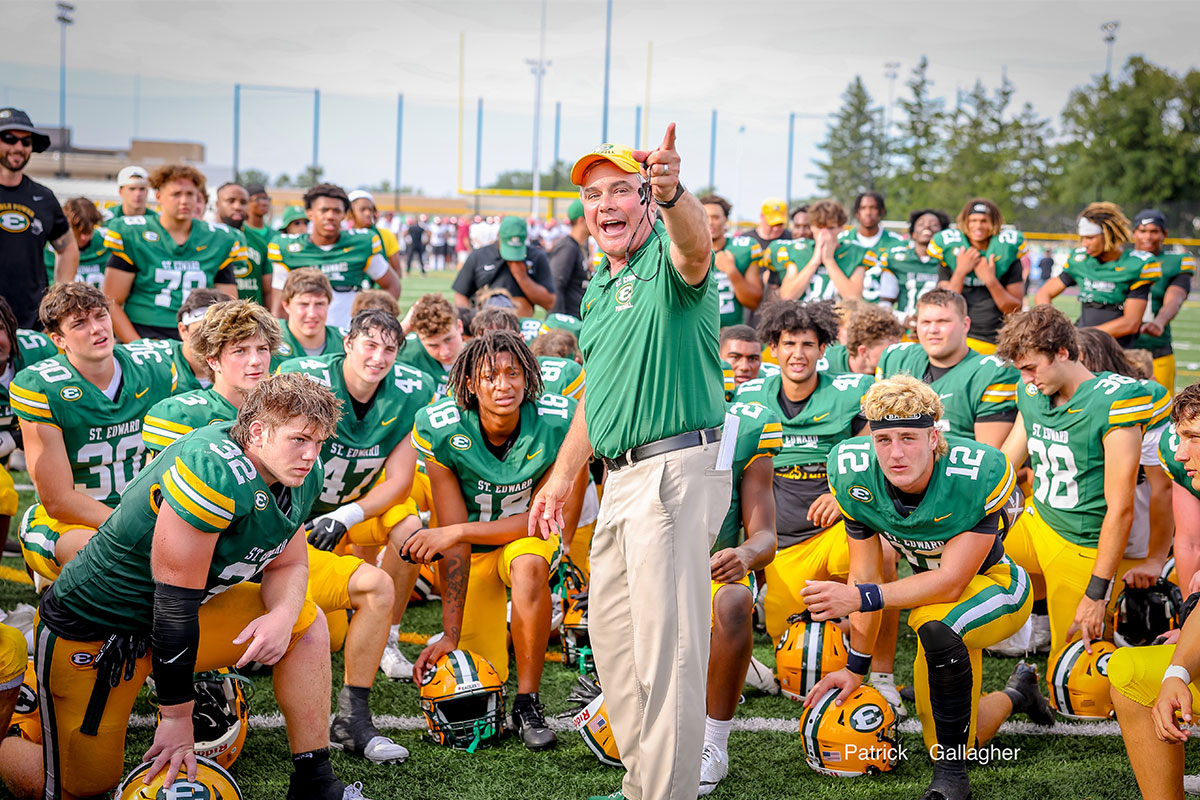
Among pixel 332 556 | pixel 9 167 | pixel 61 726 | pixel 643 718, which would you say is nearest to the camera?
pixel 643 718

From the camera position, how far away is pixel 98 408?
449 centimetres

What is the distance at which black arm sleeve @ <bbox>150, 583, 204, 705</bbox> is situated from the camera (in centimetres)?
301

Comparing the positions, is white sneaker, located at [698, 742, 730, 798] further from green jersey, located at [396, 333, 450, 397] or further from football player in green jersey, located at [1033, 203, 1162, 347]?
football player in green jersey, located at [1033, 203, 1162, 347]

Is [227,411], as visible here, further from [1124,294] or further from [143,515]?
[1124,294]

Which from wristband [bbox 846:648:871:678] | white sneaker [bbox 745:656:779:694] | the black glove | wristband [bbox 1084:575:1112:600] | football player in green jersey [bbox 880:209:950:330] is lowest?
white sneaker [bbox 745:656:779:694]

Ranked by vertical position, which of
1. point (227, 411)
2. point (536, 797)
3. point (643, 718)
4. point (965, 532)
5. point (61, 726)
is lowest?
point (536, 797)

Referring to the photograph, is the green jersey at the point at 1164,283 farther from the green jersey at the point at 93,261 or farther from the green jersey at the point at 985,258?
the green jersey at the point at 93,261

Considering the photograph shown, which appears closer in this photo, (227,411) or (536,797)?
(536,797)

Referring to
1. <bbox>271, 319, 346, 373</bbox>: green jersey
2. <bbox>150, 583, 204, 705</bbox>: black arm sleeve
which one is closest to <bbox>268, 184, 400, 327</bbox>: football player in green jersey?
<bbox>271, 319, 346, 373</bbox>: green jersey

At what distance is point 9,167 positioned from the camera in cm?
624

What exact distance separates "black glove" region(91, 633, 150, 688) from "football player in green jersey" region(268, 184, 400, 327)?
Answer: 464 centimetres

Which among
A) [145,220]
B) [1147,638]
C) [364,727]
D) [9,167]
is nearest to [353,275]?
[145,220]

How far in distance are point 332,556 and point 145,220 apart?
12.9 feet

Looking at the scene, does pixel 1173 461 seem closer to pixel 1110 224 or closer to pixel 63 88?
pixel 1110 224
